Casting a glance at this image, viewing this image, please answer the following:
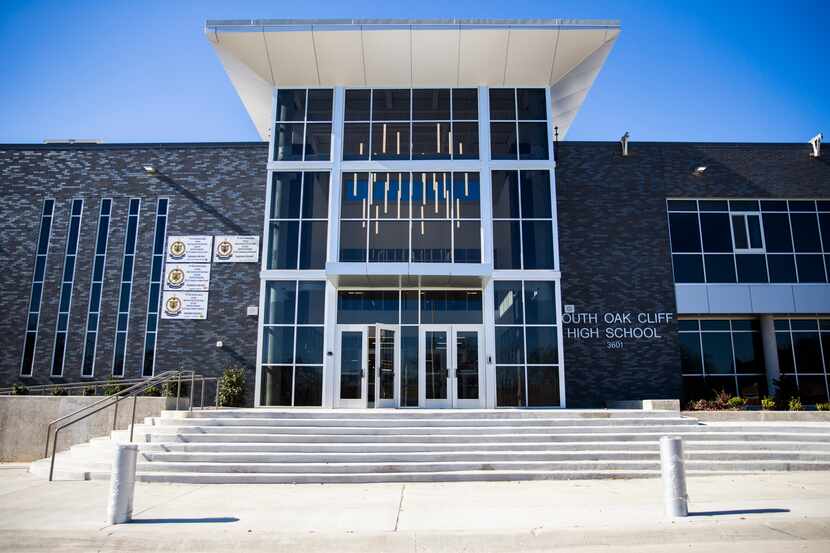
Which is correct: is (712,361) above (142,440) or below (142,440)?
above

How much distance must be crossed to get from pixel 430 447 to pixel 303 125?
12.0 metres

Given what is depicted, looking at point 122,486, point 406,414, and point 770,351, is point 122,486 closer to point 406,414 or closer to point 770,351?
point 406,414

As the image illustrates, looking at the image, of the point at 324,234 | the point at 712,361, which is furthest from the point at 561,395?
the point at 324,234

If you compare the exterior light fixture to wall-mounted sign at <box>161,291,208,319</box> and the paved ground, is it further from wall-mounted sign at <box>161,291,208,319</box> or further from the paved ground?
wall-mounted sign at <box>161,291,208,319</box>

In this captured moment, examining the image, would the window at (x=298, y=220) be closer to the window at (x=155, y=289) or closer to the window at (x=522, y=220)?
the window at (x=155, y=289)

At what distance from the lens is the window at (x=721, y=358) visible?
19.5 metres

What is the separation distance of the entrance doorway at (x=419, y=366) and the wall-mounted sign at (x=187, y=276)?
4.87 meters

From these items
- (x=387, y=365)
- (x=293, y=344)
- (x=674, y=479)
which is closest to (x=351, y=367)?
(x=387, y=365)

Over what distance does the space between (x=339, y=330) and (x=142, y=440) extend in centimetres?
679

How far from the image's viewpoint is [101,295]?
18.7m

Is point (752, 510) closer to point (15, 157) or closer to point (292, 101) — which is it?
point (292, 101)

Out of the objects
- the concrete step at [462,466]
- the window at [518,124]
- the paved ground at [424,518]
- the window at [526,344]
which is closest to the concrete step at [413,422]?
the concrete step at [462,466]

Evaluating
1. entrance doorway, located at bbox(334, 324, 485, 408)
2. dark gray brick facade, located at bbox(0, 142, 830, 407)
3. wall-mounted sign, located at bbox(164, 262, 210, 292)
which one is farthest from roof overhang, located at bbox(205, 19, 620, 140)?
entrance doorway, located at bbox(334, 324, 485, 408)

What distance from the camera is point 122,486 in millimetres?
7352
